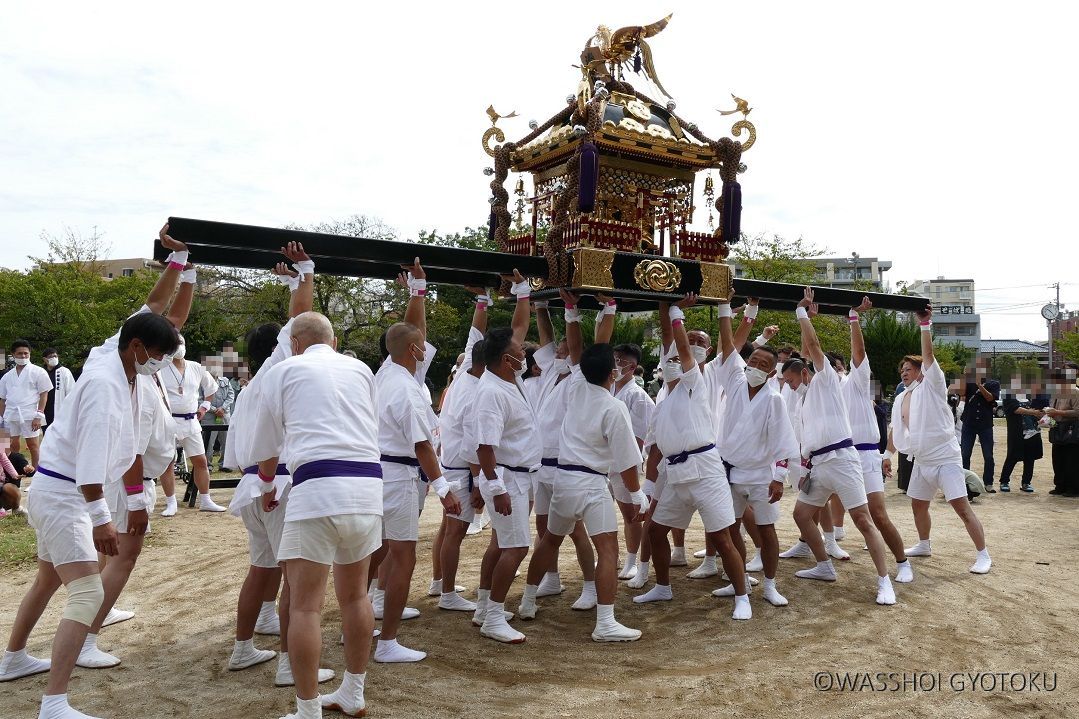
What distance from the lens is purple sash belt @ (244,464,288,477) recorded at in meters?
4.84

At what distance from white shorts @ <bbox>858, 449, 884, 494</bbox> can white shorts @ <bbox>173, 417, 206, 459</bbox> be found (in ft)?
26.6

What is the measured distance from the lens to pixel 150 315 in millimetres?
4598

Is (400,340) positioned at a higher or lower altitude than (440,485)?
higher

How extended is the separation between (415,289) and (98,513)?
261 cm

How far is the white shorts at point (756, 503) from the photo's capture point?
6.73m

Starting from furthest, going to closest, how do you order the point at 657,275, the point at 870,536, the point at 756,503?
the point at 870,536 → the point at 756,503 → the point at 657,275

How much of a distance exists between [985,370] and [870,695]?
10158 mm

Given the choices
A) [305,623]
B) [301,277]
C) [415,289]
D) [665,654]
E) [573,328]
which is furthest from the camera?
[573,328]

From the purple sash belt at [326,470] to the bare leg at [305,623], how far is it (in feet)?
1.42

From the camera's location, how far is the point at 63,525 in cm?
435

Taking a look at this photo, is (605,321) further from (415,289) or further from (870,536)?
(870,536)

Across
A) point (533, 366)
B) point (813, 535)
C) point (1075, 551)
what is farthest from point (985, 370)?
point (533, 366)

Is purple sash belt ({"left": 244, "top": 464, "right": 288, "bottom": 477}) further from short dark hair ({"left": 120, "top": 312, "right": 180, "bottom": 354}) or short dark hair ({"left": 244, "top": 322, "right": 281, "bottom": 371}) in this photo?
short dark hair ({"left": 244, "top": 322, "right": 281, "bottom": 371})

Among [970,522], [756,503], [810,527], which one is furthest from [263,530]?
[970,522]
